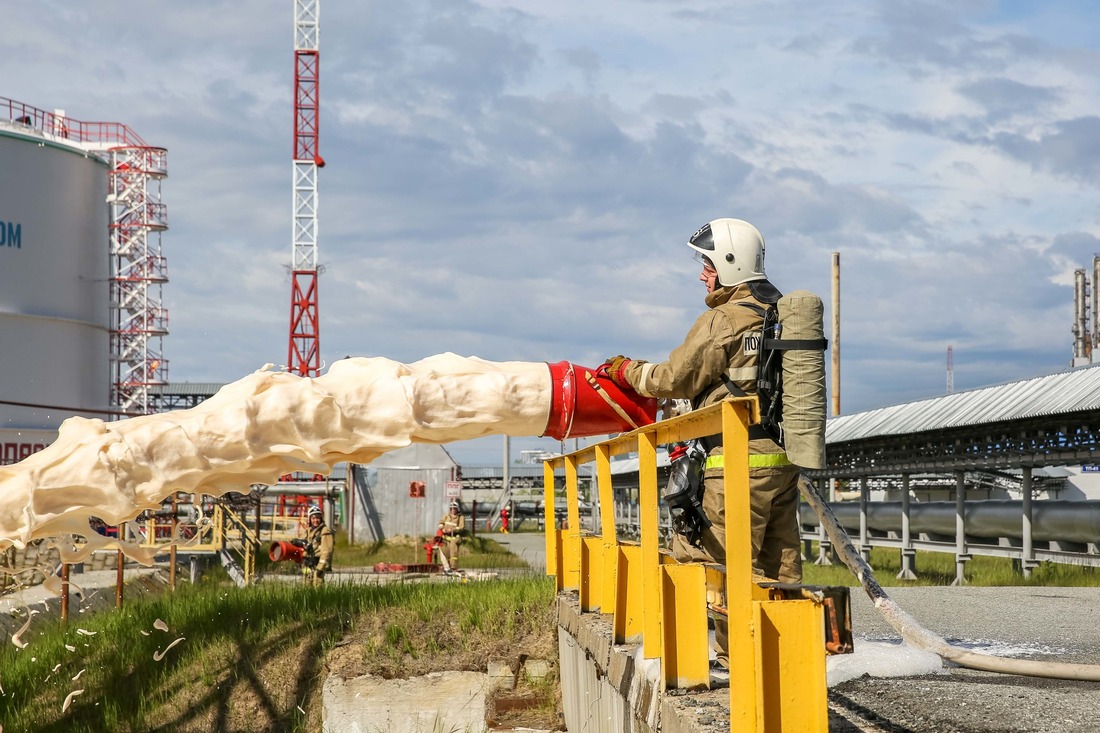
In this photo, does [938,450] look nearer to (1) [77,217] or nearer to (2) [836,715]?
(2) [836,715]

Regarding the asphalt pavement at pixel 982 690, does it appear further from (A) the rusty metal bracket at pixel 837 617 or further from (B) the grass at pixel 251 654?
(B) the grass at pixel 251 654

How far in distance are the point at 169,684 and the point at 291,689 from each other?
3.56 ft

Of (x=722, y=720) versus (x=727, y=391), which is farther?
(x=727, y=391)

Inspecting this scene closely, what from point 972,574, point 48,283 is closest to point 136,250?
point 48,283

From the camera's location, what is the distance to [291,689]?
10.1m

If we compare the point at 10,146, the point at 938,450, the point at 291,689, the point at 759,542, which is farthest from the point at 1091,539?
the point at 10,146

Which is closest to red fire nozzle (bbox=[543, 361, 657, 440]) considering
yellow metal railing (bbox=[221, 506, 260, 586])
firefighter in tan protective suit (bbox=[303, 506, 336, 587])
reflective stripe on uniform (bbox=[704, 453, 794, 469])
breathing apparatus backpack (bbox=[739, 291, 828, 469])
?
reflective stripe on uniform (bbox=[704, 453, 794, 469])

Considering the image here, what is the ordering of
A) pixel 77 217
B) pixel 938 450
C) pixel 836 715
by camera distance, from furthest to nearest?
1. pixel 77 217
2. pixel 938 450
3. pixel 836 715

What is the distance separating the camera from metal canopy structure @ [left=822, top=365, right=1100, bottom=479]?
1471 centimetres

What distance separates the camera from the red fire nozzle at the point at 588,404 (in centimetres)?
573

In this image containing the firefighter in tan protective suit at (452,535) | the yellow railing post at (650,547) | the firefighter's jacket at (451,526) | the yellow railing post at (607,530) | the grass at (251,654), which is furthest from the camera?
the firefighter's jacket at (451,526)

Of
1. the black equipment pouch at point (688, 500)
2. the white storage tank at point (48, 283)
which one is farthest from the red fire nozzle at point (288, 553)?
the black equipment pouch at point (688, 500)

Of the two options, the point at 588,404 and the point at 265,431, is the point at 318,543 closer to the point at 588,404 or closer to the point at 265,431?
the point at 265,431

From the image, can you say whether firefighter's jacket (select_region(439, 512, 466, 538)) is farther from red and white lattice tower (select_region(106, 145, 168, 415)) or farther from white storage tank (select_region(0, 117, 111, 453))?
red and white lattice tower (select_region(106, 145, 168, 415))
